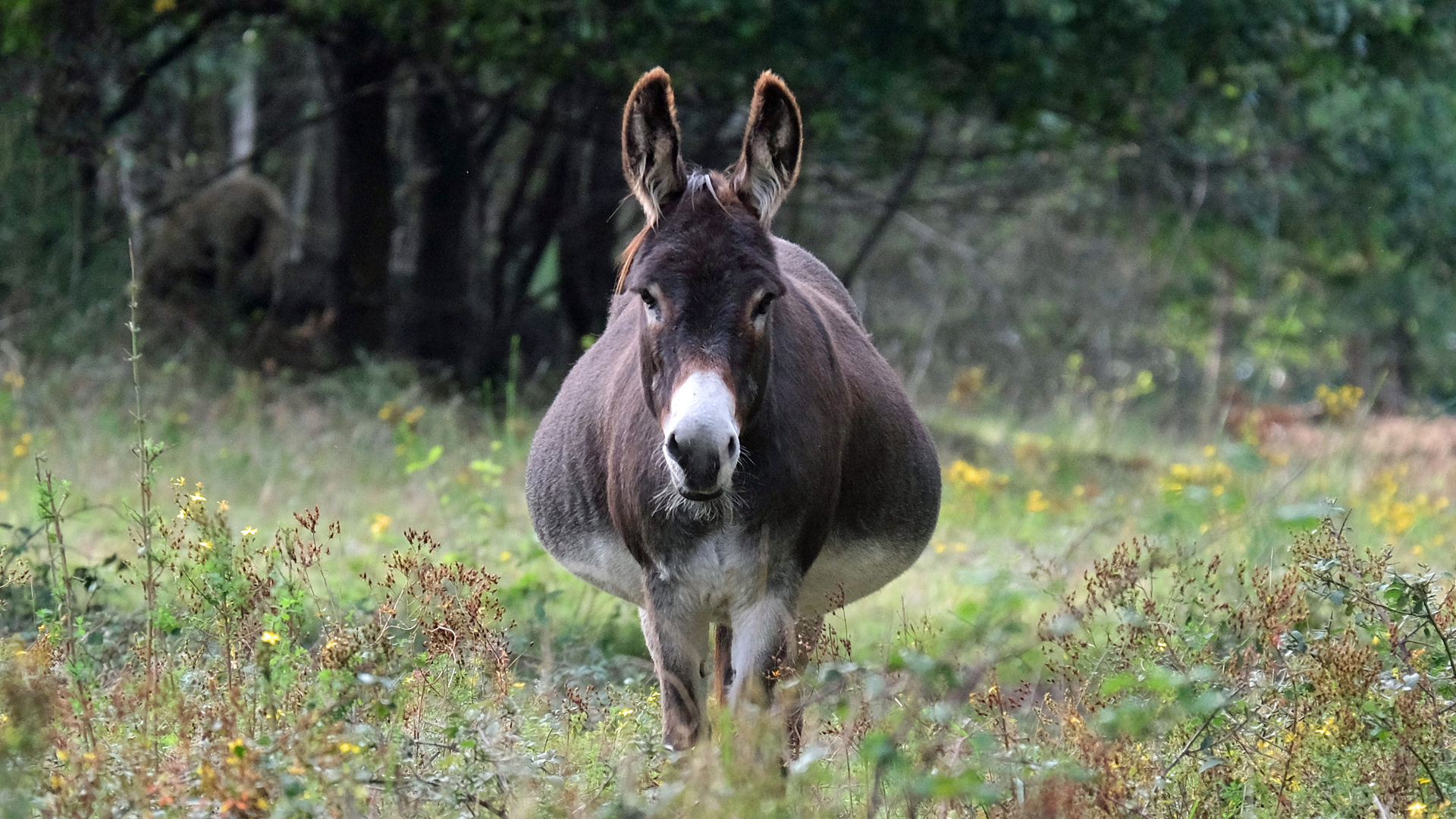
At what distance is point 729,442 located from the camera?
3.51 meters

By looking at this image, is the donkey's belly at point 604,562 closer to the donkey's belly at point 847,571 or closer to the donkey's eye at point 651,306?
the donkey's belly at point 847,571

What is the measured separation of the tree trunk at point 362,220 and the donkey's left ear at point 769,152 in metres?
10.4

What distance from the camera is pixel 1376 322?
85.3ft

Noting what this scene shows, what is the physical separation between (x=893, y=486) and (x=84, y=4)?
9.72 meters

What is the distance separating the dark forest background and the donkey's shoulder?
2635 mm

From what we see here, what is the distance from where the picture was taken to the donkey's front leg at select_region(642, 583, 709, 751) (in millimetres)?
4262

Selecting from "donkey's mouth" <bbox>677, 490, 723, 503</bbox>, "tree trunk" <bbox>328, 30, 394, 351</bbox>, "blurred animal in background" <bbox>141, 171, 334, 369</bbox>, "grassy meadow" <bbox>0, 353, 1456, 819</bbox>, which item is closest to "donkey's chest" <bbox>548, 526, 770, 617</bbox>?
"grassy meadow" <bbox>0, 353, 1456, 819</bbox>

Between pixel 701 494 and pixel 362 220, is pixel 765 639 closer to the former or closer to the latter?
pixel 701 494

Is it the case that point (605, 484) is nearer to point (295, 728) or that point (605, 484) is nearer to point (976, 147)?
point (295, 728)

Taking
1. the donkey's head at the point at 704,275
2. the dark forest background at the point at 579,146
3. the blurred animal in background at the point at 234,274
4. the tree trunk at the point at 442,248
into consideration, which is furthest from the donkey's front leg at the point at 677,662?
the tree trunk at the point at 442,248

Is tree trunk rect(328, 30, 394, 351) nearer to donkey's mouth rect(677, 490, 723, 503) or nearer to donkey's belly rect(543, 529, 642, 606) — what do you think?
donkey's belly rect(543, 529, 642, 606)

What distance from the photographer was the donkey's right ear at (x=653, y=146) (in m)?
4.05

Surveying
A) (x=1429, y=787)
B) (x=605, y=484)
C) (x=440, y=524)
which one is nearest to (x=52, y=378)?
(x=440, y=524)

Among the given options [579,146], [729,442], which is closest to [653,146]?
[729,442]
